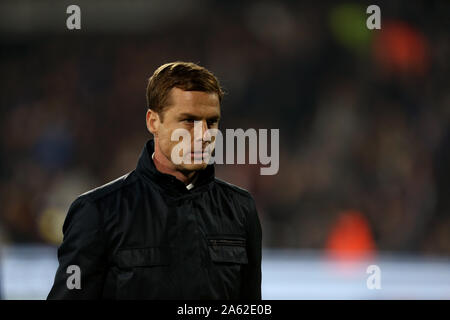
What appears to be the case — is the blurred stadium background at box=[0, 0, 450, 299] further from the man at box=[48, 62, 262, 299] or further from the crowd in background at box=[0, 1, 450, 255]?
the man at box=[48, 62, 262, 299]

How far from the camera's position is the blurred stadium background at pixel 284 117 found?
7.99 m

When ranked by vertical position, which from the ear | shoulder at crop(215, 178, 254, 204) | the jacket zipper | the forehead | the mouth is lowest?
the jacket zipper

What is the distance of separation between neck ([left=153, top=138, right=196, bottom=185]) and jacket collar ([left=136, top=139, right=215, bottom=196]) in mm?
25

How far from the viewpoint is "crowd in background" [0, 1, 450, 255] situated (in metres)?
8.30

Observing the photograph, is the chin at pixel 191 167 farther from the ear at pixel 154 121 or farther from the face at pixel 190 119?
the ear at pixel 154 121

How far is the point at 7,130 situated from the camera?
372 inches

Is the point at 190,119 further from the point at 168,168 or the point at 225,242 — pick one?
the point at 225,242

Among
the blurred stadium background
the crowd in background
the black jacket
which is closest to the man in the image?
the black jacket

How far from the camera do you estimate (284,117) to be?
30.3ft

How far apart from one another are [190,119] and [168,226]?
0.33m

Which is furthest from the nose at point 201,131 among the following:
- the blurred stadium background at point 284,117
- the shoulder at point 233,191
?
the blurred stadium background at point 284,117

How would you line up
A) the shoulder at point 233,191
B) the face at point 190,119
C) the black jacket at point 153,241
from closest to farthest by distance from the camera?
the black jacket at point 153,241
the face at point 190,119
the shoulder at point 233,191
